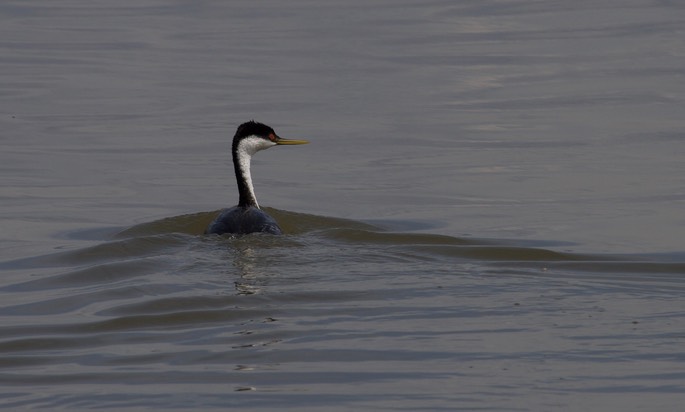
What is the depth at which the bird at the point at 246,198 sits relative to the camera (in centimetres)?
1352

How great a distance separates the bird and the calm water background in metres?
0.29

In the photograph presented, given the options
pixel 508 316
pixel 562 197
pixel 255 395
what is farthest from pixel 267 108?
pixel 255 395

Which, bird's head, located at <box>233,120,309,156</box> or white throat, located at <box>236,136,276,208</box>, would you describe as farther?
bird's head, located at <box>233,120,309,156</box>

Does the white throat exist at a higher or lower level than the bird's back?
higher

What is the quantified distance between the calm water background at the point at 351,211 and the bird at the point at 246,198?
0.29 meters

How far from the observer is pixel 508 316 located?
406 inches

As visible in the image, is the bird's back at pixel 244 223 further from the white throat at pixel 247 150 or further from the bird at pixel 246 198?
the white throat at pixel 247 150

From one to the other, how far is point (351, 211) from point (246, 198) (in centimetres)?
105

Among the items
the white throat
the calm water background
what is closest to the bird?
the white throat

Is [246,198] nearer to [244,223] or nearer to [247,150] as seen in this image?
[247,150]

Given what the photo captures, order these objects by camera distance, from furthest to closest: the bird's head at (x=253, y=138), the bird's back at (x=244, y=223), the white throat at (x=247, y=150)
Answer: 1. the bird's head at (x=253, y=138)
2. the white throat at (x=247, y=150)
3. the bird's back at (x=244, y=223)

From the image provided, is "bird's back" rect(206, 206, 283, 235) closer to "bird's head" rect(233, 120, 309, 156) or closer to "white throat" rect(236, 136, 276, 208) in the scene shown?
"white throat" rect(236, 136, 276, 208)

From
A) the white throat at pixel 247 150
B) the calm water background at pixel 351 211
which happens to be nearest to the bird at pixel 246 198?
the white throat at pixel 247 150

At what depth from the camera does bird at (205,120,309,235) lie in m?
13.5
